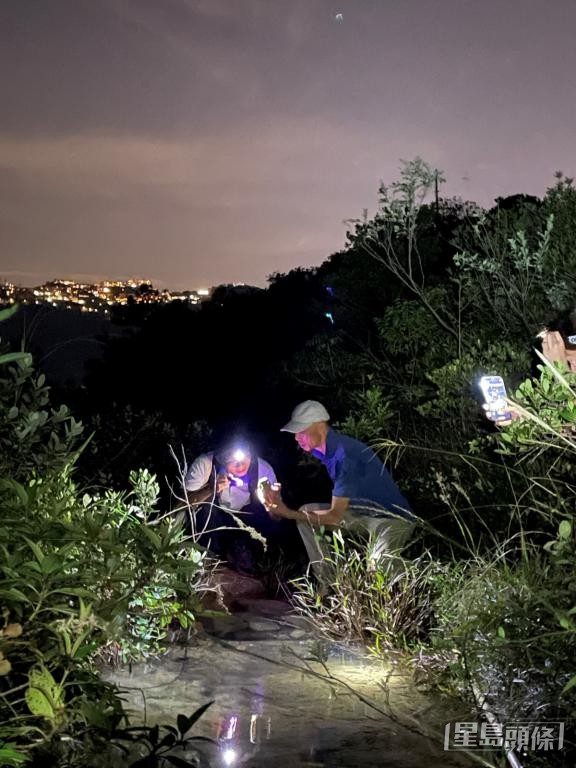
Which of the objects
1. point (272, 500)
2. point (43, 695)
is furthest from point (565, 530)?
point (272, 500)

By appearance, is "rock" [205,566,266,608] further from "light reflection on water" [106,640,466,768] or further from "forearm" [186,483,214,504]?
"light reflection on water" [106,640,466,768]

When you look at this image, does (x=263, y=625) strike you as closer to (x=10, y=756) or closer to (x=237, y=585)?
(x=237, y=585)

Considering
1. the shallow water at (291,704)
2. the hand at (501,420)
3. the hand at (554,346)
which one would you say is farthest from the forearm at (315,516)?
the hand at (554,346)

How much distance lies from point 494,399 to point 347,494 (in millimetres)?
1328

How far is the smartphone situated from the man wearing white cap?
101 cm

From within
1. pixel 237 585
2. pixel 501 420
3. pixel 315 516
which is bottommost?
pixel 237 585

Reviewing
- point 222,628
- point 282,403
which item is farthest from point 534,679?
point 282,403

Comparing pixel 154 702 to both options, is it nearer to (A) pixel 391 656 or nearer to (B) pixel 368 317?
(A) pixel 391 656

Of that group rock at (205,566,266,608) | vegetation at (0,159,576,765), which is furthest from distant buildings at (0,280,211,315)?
rock at (205,566,266,608)

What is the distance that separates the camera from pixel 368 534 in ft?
23.2

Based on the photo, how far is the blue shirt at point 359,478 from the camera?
6883 mm

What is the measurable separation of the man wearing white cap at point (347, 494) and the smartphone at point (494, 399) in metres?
1.01

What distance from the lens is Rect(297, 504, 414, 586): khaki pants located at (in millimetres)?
6500

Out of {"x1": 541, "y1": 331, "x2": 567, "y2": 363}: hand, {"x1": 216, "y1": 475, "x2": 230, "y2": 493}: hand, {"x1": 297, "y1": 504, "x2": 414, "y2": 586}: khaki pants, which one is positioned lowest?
{"x1": 297, "y1": 504, "x2": 414, "y2": 586}: khaki pants
